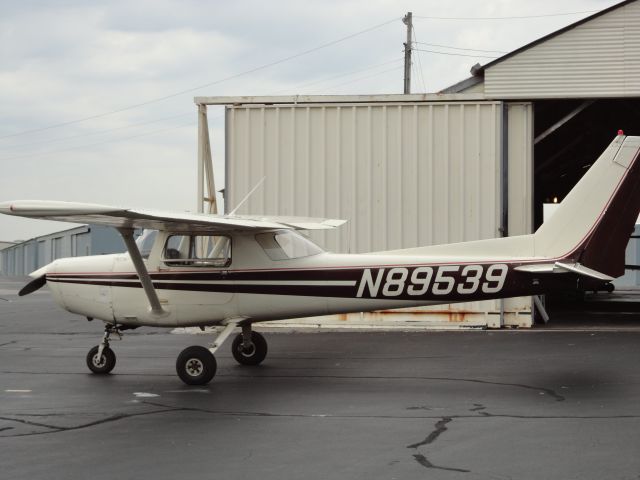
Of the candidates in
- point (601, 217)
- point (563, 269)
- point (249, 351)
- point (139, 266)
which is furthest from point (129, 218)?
point (601, 217)

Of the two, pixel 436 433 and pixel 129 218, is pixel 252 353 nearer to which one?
pixel 129 218

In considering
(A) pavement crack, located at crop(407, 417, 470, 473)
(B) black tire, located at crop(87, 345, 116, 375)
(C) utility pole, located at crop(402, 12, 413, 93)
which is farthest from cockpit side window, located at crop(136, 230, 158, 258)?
(C) utility pole, located at crop(402, 12, 413, 93)

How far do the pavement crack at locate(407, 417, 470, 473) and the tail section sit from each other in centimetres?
352

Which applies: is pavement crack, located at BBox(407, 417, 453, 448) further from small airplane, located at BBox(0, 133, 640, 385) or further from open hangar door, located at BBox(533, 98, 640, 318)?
open hangar door, located at BBox(533, 98, 640, 318)

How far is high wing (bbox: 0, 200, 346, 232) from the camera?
380 inches

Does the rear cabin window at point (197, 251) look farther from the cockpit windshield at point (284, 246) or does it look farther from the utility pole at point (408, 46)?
the utility pole at point (408, 46)

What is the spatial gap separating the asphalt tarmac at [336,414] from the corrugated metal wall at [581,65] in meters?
5.32

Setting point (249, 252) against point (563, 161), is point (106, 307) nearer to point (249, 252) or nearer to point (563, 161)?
point (249, 252)

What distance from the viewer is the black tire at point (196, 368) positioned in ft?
37.2

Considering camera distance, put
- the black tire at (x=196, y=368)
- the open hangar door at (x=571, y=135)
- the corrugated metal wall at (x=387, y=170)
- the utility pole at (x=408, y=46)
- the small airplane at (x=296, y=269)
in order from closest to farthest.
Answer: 1. the black tire at (x=196, y=368)
2. the small airplane at (x=296, y=269)
3. the corrugated metal wall at (x=387, y=170)
4. the open hangar door at (x=571, y=135)
5. the utility pole at (x=408, y=46)

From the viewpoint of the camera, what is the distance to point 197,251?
12.4m

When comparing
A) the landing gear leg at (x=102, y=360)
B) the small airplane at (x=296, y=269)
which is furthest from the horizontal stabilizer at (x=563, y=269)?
the landing gear leg at (x=102, y=360)

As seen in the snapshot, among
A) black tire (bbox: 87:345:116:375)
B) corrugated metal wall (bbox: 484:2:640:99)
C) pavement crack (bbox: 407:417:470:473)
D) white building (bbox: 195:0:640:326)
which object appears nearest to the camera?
pavement crack (bbox: 407:417:470:473)

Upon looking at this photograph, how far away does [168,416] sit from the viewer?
924 cm
